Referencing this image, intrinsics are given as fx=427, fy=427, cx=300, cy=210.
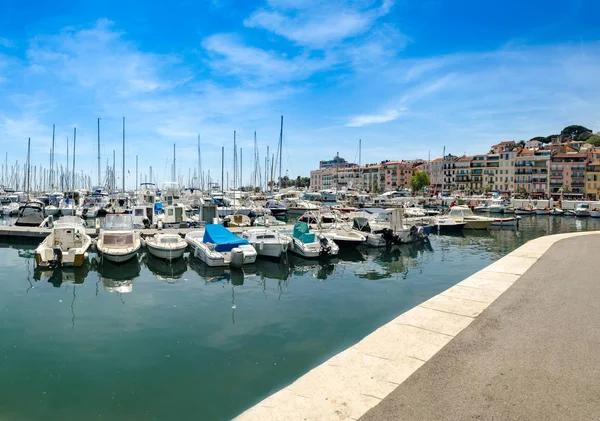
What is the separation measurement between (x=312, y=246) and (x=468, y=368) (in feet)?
64.1

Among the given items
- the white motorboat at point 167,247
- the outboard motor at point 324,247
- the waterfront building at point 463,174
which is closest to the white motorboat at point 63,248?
the white motorboat at point 167,247

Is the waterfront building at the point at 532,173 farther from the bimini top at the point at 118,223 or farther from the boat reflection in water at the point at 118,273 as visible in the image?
the boat reflection in water at the point at 118,273

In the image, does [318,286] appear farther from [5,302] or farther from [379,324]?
[5,302]

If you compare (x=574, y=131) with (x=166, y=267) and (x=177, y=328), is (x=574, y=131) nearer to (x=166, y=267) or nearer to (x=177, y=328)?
(x=166, y=267)

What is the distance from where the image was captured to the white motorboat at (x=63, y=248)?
78.5 ft

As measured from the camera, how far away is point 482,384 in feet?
26.2

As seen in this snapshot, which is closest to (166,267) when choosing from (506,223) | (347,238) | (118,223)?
(118,223)

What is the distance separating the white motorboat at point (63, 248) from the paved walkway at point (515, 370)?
2181 centimetres

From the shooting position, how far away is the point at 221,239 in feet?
86.6

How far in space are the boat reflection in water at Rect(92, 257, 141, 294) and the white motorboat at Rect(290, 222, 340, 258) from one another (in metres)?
10.1

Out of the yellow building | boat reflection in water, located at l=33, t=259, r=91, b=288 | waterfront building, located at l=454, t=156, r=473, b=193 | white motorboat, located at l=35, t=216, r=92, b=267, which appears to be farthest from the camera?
waterfront building, located at l=454, t=156, r=473, b=193

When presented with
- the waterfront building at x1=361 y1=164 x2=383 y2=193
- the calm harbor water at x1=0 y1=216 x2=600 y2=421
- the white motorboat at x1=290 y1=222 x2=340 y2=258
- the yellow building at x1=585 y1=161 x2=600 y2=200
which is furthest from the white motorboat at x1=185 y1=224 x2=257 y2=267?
the waterfront building at x1=361 y1=164 x2=383 y2=193

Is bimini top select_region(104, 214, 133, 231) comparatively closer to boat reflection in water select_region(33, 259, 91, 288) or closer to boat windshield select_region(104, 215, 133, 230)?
boat windshield select_region(104, 215, 133, 230)

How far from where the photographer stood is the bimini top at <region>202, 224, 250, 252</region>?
83.5 feet
